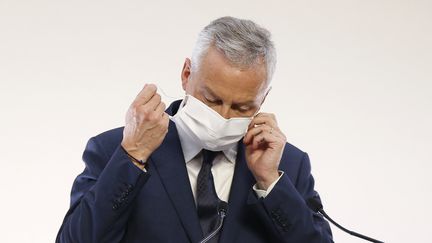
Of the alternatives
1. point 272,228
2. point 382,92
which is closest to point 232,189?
point 272,228

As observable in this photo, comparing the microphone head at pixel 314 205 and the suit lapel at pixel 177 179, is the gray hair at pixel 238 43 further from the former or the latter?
the microphone head at pixel 314 205

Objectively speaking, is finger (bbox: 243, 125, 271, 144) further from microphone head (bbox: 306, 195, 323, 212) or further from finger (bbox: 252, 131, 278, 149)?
microphone head (bbox: 306, 195, 323, 212)

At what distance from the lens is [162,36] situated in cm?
279

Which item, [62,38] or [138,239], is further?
[62,38]

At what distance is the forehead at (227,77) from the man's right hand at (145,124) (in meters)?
0.15

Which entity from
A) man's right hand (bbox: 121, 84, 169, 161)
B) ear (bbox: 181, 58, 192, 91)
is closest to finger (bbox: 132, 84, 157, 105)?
man's right hand (bbox: 121, 84, 169, 161)

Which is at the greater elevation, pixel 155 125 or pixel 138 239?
pixel 155 125

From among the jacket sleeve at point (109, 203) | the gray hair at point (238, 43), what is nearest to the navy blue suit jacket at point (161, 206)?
the jacket sleeve at point (109, 203)

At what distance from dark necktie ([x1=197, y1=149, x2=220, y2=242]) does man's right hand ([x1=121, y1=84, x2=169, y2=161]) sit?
0.18m

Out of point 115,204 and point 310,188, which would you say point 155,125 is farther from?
point 310,188

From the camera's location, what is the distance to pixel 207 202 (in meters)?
1.62

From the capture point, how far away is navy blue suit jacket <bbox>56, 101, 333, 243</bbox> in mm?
1491

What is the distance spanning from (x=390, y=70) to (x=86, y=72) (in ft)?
4.02

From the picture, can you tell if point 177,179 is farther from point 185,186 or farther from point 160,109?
point 160,109
